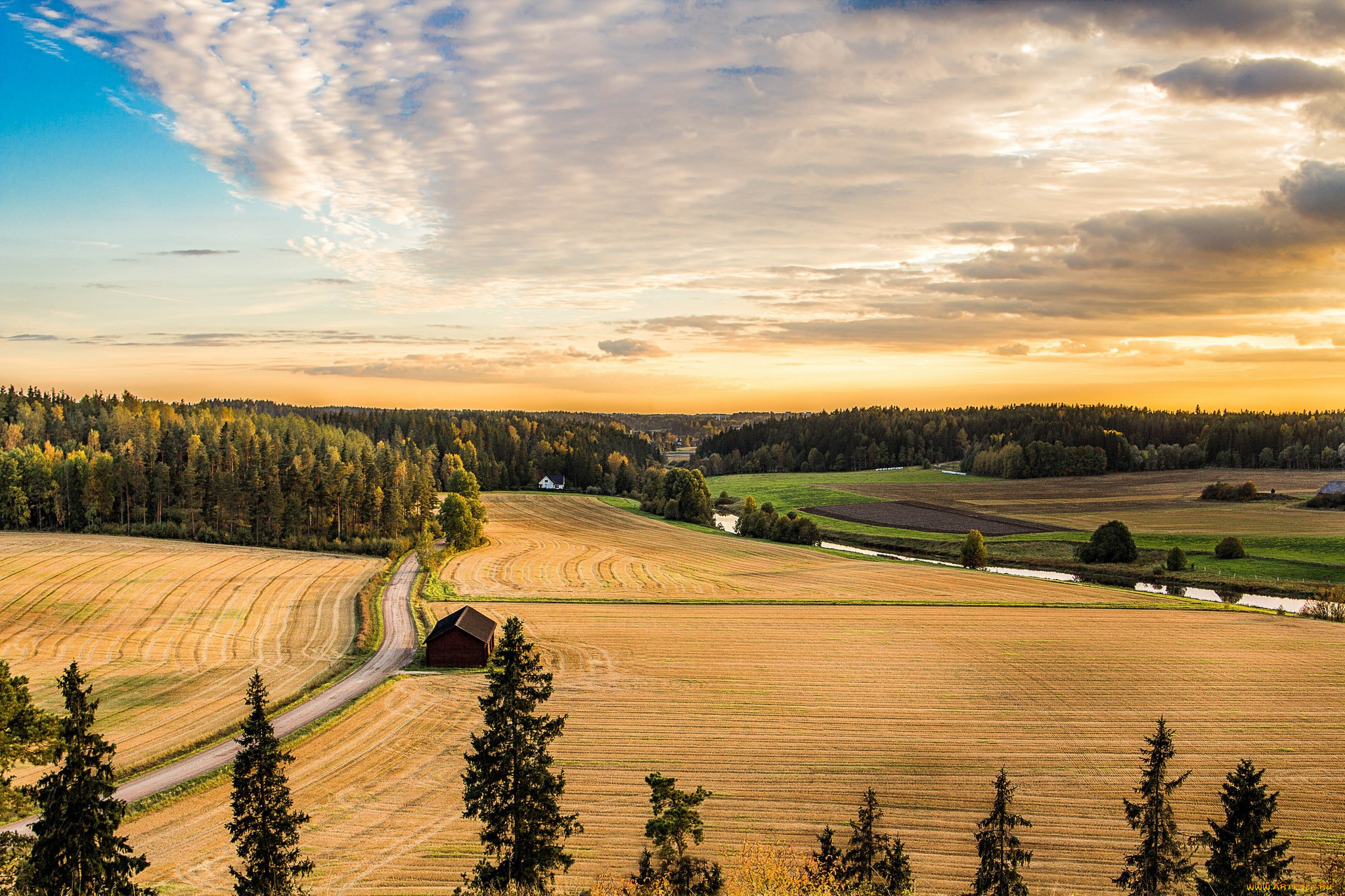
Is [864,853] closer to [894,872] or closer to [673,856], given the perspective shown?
[894,872]

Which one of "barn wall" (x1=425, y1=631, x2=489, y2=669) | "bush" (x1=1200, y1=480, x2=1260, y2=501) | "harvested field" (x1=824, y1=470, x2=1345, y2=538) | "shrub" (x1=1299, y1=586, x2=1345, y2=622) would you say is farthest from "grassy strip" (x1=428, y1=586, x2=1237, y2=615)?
"bush" (x1=1200, y1=480, x2=1260, y2=501)

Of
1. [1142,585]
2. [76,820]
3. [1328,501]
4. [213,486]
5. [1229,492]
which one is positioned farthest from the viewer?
[1229,492]

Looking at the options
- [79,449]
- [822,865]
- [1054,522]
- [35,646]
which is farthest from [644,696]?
[79,449]

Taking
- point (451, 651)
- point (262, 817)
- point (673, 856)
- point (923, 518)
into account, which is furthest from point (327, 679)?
point (923, 518)

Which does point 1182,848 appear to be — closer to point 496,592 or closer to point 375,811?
point 375,811

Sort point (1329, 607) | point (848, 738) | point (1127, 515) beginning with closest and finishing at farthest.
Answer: point (848, 738), point (1329, 607), point (1127, 515)

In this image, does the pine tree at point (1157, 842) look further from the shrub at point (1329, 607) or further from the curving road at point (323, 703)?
the shrub at point (1329, 607)

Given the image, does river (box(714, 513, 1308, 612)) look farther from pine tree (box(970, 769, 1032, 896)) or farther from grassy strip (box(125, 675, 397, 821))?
grassy strip (box(125, 675, 397, 821))

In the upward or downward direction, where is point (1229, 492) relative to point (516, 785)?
upward
